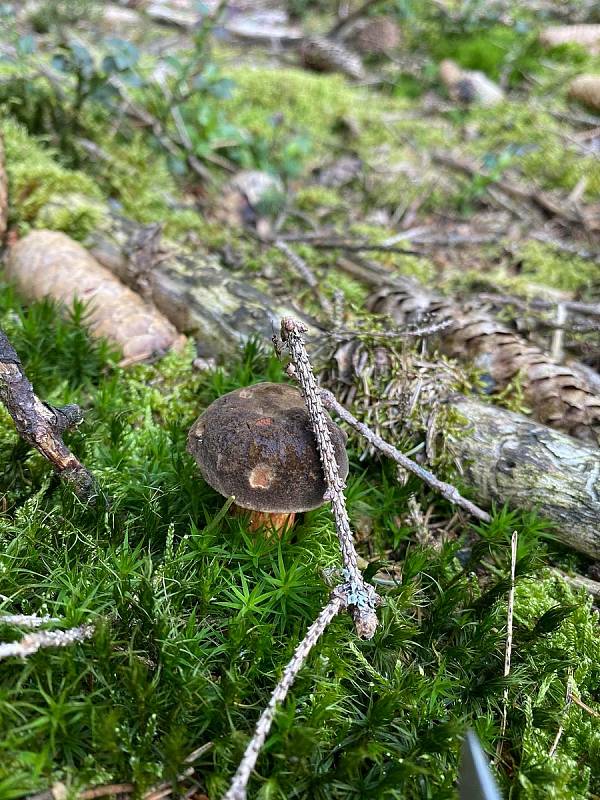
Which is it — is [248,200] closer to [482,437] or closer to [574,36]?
[482,437]

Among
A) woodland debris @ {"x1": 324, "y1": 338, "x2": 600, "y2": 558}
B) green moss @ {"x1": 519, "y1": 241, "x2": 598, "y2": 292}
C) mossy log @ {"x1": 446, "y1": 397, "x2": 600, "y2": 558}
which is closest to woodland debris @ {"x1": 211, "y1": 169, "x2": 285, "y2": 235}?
green moss @ {"x1": 519, "y1": 241, "x2": 598, "y2": 292}

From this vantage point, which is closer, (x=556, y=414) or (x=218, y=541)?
(x=218, y=541)

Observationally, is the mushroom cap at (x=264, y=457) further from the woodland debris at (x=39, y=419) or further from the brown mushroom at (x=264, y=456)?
the woodland debris at (x=39, y=419)

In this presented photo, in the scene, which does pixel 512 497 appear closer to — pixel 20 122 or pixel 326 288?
pixel 326 288

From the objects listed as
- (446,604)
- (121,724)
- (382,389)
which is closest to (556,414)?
(382,389)

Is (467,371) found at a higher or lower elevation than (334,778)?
higher

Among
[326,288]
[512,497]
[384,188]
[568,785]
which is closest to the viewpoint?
[568,785]

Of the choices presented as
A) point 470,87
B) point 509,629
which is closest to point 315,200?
point 470,87

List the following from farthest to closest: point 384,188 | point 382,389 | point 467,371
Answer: point 384,188, point 467,371, point 382,389
